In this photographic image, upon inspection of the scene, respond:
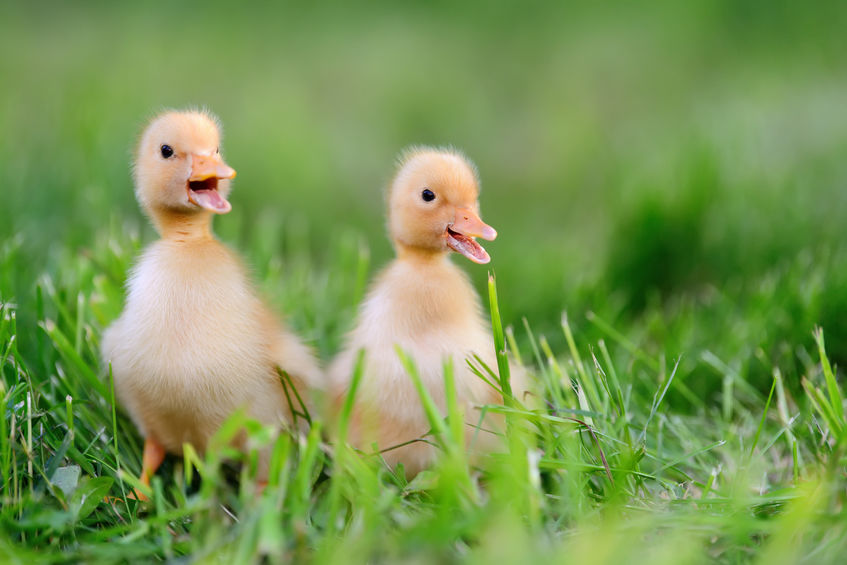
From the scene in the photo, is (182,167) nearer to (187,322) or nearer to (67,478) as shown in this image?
(187,322)

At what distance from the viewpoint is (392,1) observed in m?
6.73

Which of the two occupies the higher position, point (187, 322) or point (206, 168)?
point (206, 168)

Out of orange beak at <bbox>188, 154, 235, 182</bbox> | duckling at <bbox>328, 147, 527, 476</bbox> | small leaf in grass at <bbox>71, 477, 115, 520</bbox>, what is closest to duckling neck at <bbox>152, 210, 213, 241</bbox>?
orange beak at <bbox>188, 154, 235, 182</bbox>

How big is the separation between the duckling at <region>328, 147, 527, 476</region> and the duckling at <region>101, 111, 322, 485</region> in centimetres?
17

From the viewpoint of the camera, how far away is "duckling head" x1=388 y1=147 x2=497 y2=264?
5.47ft

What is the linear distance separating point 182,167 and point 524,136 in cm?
378

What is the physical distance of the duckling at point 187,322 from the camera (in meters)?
1.54

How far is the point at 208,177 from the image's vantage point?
155 cm

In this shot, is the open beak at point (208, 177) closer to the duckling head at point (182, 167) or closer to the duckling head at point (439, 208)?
the duckling head at point (182, 167)

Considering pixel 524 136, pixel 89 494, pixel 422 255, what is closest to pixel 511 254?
pixel 422 255

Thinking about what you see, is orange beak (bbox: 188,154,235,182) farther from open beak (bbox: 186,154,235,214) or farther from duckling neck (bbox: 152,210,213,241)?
duckling neck (bbox: 152,210,213,241)

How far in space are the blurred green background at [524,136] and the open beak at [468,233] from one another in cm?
68

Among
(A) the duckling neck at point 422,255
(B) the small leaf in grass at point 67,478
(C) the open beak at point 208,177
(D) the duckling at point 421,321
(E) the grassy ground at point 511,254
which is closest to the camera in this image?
(E) the grassy ground at point 511,254

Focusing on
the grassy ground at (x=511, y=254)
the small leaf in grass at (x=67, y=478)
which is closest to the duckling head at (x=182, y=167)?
the grassy ground at (x=511, y=254)
